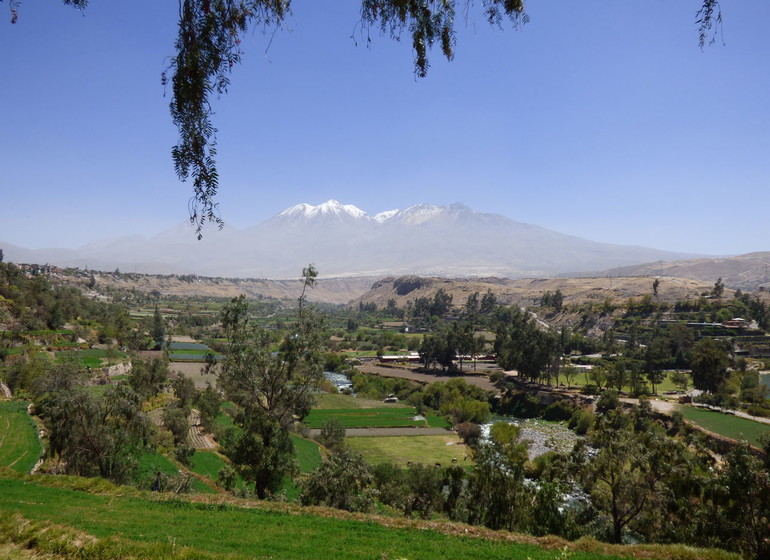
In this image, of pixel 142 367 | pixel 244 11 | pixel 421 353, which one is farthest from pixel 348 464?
pixel 421 353

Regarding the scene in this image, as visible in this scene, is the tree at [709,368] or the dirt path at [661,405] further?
the tree at [709,368]

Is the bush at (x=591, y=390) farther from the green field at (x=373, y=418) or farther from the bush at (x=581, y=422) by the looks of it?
the green field at (x=373, y=418)

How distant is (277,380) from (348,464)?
4.76 meters

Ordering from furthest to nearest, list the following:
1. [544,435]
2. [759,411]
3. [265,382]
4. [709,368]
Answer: [709,368]
[544,435]
[759,411]
[265,382]

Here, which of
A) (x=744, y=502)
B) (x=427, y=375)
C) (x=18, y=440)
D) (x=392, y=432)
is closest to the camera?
(x=744, y=502)

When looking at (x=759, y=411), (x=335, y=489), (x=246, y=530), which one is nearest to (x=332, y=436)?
(x=335, y=489)

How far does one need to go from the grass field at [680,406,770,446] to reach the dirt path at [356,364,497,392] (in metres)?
26.6

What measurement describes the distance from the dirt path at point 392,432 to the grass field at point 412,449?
3.22ft

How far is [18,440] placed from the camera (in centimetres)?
2336

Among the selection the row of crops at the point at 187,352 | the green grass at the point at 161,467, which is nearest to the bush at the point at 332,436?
the green grass at the point at 161,467

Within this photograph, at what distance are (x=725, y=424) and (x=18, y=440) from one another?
176ft

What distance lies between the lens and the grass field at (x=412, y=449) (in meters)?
40.2

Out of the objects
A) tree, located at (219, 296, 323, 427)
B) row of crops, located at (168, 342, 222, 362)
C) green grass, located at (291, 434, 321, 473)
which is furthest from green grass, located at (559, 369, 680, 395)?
tree, located at (219, 296, 323, 427)

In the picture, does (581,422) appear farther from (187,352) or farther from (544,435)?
(187,352)
